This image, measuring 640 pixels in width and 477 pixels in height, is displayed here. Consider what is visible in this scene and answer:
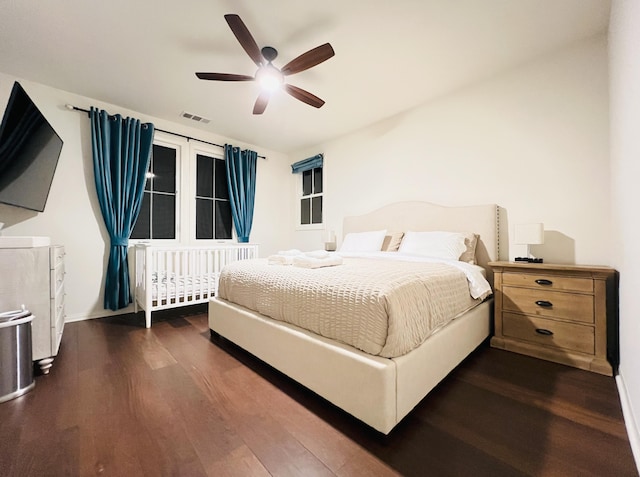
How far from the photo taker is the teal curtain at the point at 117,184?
→ 9.98 ft

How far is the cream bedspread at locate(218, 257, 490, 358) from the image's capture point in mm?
1219

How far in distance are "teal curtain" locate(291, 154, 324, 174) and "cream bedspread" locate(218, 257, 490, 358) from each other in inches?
113

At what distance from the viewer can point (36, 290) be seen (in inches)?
69.1

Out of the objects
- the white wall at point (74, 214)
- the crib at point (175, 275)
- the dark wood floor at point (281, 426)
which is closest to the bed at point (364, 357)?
the dark wood floor at point (281, 426)

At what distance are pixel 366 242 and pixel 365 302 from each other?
6.62 ft

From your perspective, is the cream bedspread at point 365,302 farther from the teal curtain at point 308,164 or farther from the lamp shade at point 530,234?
the teal curtain at point 308,164

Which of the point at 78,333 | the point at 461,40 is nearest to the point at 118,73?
the point at 78,333

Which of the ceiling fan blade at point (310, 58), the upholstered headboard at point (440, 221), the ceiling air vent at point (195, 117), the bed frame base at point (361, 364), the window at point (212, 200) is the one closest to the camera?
the bed frame base at point (361, 364)

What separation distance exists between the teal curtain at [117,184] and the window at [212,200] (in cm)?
87

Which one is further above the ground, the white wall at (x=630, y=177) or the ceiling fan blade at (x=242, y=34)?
the ceiling fan blade at (x=242, y=34)

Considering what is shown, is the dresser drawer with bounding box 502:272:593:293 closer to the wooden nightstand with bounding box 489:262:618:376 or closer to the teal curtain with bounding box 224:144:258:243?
the wooden nightstand with bounding box 489:262:618:376

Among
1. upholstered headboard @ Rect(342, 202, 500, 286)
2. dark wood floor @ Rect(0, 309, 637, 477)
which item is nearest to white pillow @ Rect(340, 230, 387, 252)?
upholstered headboard @ Rect(342, 202, 500, 286)

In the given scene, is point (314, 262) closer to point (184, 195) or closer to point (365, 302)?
point (365, 302)

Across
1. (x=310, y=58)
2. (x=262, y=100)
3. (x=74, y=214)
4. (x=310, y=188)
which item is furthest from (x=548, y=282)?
(x=74, y=214)
